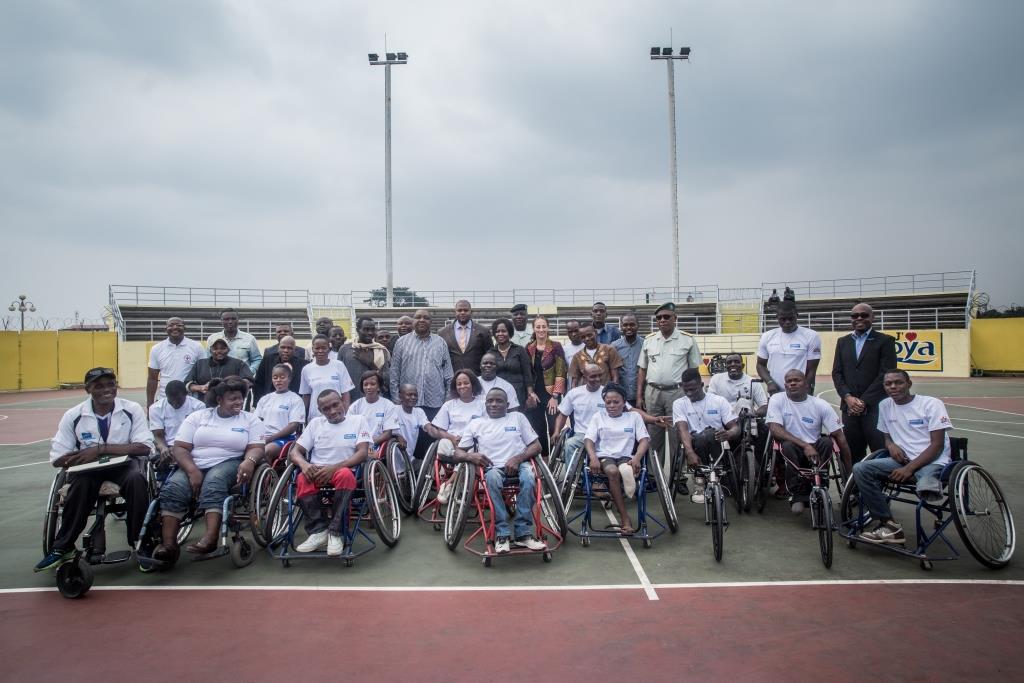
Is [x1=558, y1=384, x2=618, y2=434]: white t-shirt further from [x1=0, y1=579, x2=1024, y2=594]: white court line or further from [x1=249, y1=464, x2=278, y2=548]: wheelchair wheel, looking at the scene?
[x1=249, y1=464, x2=278, y2=548]: wheelchair wheel

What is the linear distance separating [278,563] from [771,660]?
3347mm

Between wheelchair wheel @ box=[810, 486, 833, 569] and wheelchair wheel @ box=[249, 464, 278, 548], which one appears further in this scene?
wheelchair wheel @ box=[249, 464, 278, 548]

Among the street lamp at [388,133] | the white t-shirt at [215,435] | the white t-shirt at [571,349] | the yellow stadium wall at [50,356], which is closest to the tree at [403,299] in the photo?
the street lamp at [388,133]

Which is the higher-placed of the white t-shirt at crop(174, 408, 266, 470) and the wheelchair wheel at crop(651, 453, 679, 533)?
the white t-shirt at crop(174, 408, 266, 470)

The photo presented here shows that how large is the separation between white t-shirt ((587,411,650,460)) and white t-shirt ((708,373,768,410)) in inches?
63.9

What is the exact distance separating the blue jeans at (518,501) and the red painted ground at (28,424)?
9884 millimetres

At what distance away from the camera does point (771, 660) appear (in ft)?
9.87

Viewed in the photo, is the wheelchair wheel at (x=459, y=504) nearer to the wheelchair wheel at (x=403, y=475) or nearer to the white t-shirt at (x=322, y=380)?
the wheelchair wheel at (x=403, y=475)

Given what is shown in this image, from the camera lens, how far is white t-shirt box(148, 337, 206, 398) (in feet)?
21.5

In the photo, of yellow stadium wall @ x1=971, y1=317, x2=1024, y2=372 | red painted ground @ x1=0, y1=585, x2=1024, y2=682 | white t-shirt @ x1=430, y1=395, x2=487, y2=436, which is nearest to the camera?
red painted ground @ x1=0, y1=585, x2=1024, y2=682

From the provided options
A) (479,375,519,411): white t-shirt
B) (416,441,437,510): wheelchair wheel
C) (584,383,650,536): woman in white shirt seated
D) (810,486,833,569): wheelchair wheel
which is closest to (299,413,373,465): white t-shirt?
(416,441,437,510): wheelchair wheel

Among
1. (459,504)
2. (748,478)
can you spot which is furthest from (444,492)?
(748,478)

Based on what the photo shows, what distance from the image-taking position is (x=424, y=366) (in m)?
6.35

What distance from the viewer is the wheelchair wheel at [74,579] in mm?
3807
